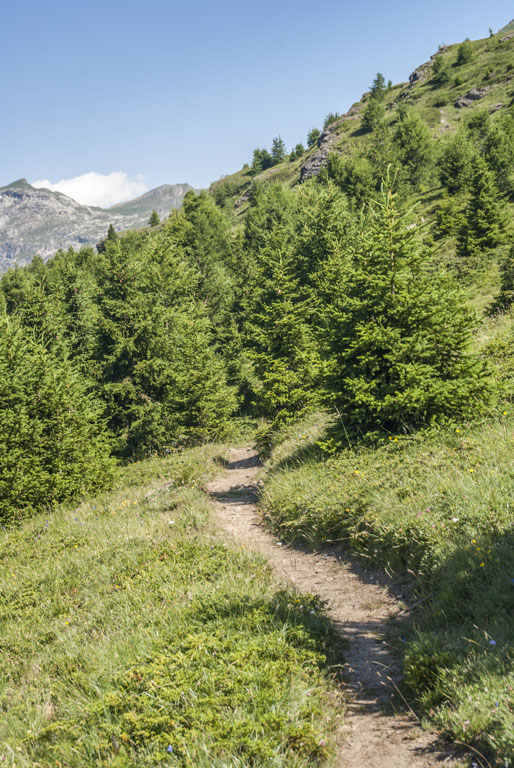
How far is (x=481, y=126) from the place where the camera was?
56.4 metres

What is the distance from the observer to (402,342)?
27.7 ft

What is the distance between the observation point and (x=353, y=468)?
→ 321 inches

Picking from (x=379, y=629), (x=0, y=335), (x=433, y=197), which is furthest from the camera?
(x=433, y=197)

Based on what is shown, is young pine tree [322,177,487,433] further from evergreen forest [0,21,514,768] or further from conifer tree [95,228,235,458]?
conifer tree [95,228,235,458]

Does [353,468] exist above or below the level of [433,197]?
below

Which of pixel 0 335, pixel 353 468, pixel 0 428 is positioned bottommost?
pixel 353 468

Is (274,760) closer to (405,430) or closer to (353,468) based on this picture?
(353,468)

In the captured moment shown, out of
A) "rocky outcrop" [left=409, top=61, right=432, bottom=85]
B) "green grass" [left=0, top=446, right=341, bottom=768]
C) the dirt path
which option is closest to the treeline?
the dirt path

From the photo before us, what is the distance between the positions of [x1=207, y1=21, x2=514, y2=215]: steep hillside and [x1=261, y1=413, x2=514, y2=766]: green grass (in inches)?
2664

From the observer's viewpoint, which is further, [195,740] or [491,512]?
[491,512]

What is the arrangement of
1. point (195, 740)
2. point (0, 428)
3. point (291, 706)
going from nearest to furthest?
point (195, 740), point (291, 706), point (0, 428)

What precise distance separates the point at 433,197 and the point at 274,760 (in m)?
58.4

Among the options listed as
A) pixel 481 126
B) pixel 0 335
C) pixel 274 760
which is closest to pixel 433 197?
pixel 481 126

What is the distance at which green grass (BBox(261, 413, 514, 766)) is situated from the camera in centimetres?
309
